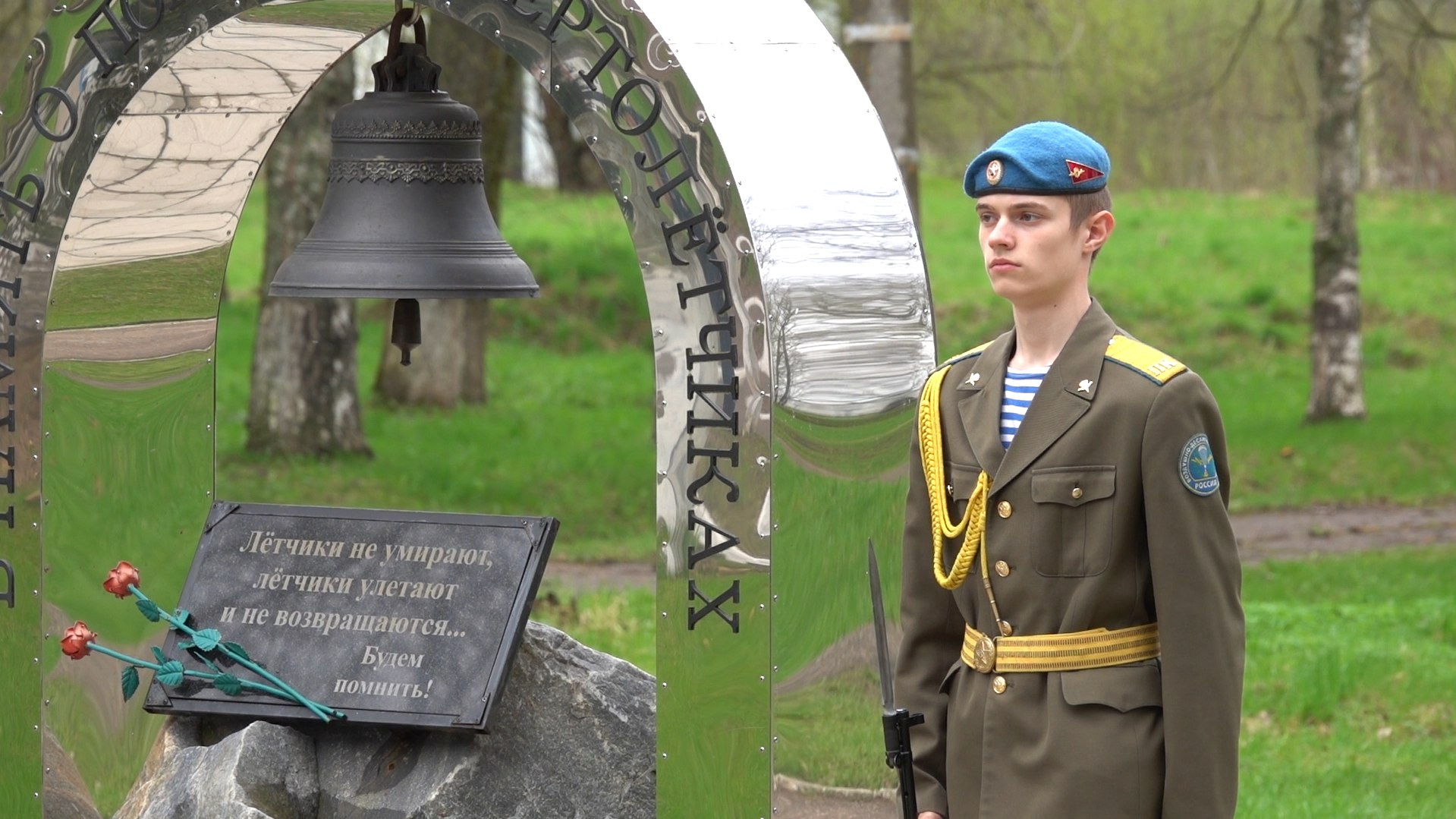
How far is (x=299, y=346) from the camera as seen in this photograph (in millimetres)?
11727

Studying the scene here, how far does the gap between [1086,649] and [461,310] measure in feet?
40.3

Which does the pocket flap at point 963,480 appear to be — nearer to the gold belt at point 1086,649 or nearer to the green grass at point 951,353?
the gold belt at point 1086,649

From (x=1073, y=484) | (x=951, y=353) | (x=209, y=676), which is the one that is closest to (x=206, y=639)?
(x=209, y=676)

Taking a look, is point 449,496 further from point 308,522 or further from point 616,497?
point 308,522

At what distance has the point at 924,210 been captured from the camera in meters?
23.0

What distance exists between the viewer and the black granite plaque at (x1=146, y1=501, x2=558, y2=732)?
3.88 m

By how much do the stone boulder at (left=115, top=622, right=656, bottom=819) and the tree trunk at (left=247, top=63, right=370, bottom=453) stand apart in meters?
7.79

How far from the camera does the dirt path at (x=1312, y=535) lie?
10008mm

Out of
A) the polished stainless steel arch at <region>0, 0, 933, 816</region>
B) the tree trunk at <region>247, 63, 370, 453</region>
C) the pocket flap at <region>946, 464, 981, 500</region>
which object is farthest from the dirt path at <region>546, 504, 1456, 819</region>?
the pocket flap at <region>946, 464, 981, 500</region>

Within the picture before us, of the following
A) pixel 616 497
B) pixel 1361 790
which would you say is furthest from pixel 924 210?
pixel 1361 790

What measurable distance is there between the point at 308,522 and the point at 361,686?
52 cm

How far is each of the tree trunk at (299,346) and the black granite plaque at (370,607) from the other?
755cm

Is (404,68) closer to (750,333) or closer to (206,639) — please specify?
(750,333)

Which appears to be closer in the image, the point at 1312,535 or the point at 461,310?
the point at 1312,535
